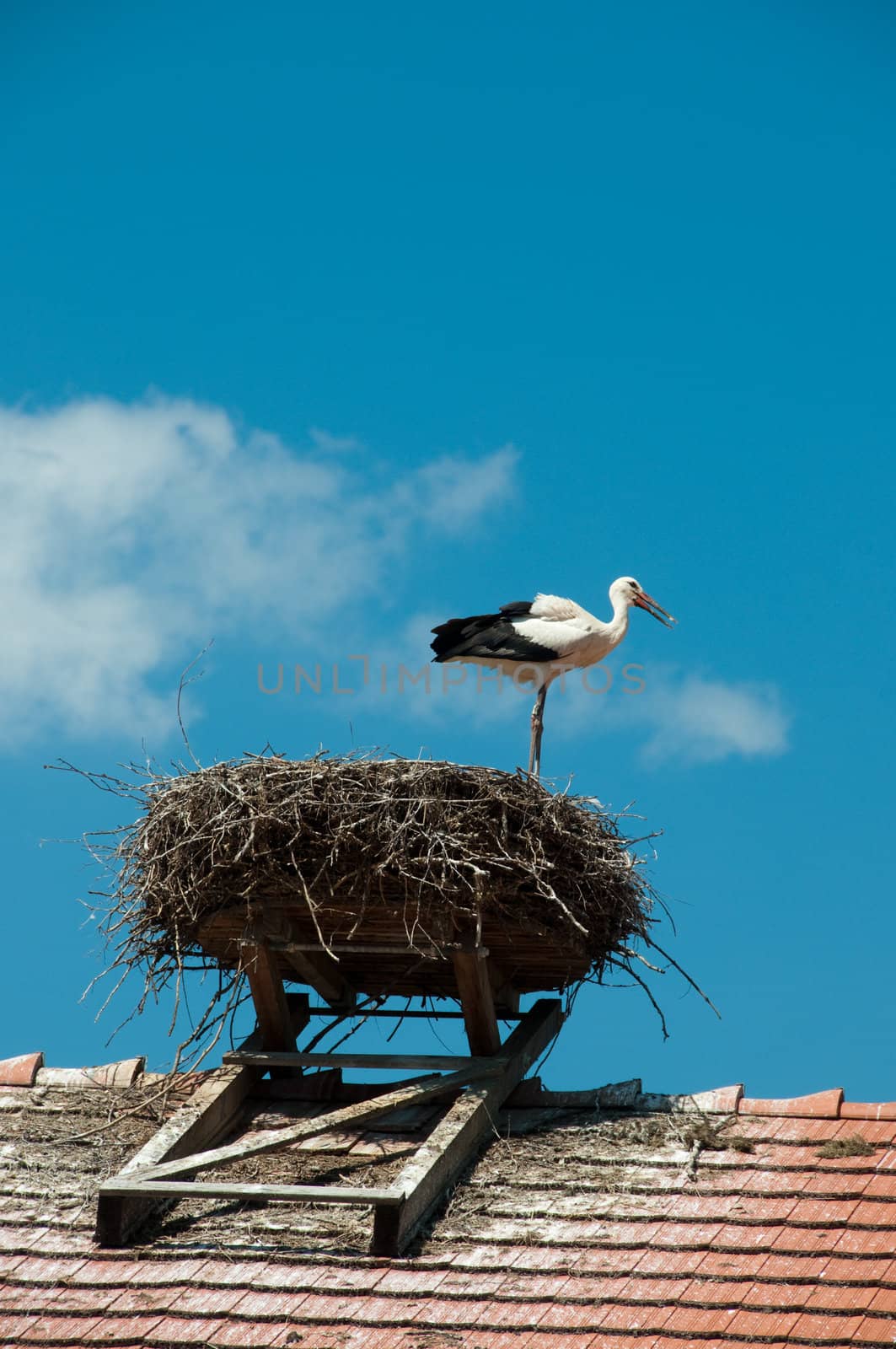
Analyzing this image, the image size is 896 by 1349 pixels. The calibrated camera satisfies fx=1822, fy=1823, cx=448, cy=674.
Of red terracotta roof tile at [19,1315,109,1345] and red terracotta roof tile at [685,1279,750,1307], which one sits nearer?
red terracotta roof tile at [685,1279,750,1307]

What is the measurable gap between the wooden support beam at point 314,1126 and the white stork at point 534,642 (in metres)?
3.74

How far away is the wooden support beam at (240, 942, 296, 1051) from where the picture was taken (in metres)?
7.93

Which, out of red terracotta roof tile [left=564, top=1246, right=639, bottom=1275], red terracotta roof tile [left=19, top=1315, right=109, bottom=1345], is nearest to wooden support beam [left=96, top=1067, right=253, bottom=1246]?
red terracotta roof tile [left=19, top=1315, right=109, bottom=1345]

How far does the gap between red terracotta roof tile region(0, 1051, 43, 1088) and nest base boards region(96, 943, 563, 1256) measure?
3.29 feet

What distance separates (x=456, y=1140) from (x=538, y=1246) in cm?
71

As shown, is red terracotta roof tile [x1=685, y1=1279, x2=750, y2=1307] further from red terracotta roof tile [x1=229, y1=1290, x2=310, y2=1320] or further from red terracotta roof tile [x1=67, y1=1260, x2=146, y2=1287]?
red terracotta roof tile [x1=67, y1=1260, x2=146, y2=1287]

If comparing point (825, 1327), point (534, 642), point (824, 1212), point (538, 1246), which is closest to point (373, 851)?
point (538, 1246)

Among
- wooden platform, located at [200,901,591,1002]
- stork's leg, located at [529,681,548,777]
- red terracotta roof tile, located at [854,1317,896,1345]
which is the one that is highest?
stork's leg, located at [529,681,548,777]

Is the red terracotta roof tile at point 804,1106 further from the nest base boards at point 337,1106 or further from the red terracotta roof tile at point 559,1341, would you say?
the red terracotta roof tile at point 559,1341

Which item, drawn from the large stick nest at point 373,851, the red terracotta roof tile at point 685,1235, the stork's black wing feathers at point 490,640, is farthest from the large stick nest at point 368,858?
the stork's black wing feathers at point 490,640

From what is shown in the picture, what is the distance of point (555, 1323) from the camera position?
5.71 metres

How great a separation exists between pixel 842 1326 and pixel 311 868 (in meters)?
3.03

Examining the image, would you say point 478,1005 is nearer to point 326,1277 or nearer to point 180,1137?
point 180,1137

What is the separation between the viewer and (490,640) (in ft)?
36.2
